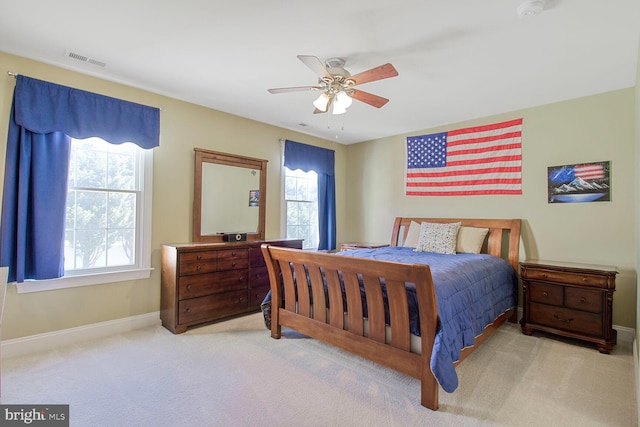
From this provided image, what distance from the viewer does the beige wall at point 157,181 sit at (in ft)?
8.71

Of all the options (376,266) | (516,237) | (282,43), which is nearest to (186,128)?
(282,43)

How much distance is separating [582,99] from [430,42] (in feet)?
7.45

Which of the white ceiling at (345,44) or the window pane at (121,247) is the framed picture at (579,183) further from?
the window pane at (121,247)

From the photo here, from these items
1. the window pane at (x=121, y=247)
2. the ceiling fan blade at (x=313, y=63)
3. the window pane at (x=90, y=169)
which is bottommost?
the window pane at (x=121, y=247)

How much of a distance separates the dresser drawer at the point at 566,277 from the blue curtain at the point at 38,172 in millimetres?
4499

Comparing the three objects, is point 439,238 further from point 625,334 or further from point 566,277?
point 625,334

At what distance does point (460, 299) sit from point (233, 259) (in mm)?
2371

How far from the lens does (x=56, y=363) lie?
247cm

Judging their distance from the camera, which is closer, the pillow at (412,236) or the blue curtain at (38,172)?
the blue curtain at (38,172)

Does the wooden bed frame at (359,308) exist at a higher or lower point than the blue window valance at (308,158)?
lower

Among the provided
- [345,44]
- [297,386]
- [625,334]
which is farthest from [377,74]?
[625,334]

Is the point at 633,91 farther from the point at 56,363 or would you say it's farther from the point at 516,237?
the point at 56,363

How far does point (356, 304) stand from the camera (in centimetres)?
239

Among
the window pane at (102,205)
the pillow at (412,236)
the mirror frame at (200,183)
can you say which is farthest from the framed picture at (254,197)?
the pillow at (412,236)
